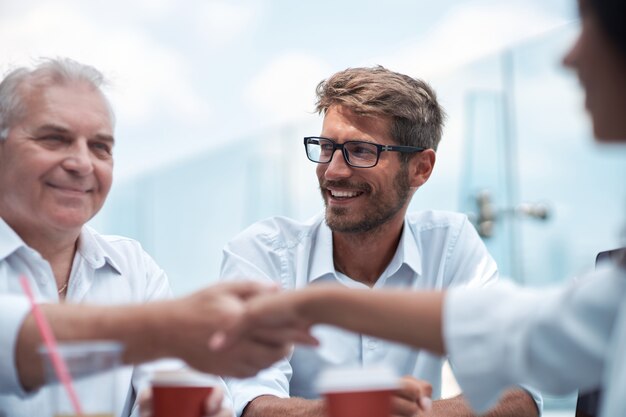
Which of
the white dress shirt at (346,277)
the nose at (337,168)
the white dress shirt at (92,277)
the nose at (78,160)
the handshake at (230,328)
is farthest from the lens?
the nose at (337,168)

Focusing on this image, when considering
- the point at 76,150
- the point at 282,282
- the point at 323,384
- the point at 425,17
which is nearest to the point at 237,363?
the point at 323,384

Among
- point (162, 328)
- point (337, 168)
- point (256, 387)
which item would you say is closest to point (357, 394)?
point (162, 328)

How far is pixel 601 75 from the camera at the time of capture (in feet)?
3.07

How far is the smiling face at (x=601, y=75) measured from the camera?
0.92 m

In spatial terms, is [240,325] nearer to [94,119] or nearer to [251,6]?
[94,119]

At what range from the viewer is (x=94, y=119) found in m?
1.73

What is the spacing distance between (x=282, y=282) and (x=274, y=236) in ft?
0.47

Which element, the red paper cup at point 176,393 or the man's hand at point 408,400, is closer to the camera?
the red paper cup at point 176,393

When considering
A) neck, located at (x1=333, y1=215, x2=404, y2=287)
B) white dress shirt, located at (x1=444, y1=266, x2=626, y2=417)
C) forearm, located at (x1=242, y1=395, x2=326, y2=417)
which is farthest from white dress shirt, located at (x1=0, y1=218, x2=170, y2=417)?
white dress shirt, located at (x1=444, y1=266, x2=626, y2=417)

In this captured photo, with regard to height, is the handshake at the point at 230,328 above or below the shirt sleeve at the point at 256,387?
above

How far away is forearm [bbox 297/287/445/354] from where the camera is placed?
1.00 m

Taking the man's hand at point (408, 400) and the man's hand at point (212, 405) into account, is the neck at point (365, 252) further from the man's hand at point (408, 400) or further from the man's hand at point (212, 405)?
the man's hand at point (212, 405)

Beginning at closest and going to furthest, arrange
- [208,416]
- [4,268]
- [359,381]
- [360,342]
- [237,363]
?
[359,381], [208,416], [237,363], [4,268], [360,342]

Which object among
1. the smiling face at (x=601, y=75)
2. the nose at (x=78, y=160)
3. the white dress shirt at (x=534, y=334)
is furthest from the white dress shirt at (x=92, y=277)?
the smiling face at (x=601, y=75)
